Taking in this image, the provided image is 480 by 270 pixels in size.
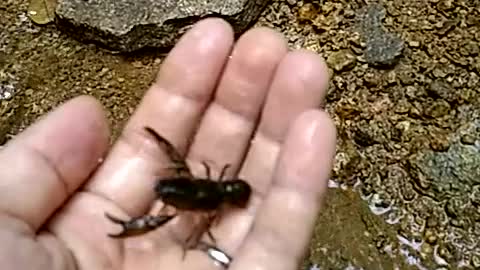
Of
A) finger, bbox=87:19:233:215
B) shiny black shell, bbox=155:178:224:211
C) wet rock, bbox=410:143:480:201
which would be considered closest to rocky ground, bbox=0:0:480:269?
wet rock, bbox=410:143:480:201

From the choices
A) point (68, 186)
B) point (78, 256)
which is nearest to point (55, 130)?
point (68, 186)

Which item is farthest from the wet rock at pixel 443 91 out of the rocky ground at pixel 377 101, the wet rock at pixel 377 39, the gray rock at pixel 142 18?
the gray rock at pixel 142 18

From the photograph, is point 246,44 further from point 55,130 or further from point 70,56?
point 70,56

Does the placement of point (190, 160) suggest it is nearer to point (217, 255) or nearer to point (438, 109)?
point (217, 255)

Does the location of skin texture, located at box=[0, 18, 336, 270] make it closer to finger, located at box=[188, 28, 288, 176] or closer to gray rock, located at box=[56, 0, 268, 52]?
finger, located at box=[188, 28, 288, 176]

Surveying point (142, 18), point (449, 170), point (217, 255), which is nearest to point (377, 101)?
point (449, 170)
